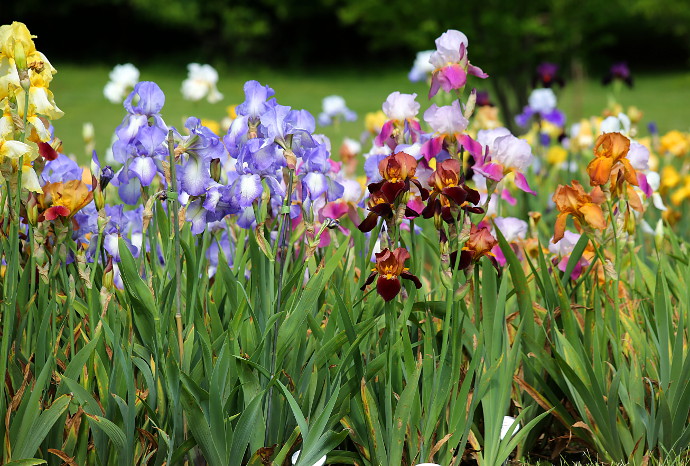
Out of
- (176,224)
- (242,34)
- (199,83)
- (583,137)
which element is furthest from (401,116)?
(242,34)

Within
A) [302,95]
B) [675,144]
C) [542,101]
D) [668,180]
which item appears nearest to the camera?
[668,180]

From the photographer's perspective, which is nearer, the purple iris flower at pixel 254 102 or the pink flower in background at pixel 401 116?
the purple iris flower at pixel 254 102

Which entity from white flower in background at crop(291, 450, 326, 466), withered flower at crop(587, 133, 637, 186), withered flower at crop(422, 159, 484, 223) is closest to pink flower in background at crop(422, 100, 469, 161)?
withered flower at crop(422, 159, 484, 223)

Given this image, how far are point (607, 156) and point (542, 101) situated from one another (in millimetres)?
2644

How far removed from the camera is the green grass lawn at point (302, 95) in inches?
533

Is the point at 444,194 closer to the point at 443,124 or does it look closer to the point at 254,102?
the point at 443,124

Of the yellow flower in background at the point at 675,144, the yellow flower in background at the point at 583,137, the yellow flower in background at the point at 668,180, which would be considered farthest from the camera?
the yellow flower in background at the point at 583,137

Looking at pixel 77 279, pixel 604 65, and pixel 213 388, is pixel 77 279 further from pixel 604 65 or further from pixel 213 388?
pixel 604 65

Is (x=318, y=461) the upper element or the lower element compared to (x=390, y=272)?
lower

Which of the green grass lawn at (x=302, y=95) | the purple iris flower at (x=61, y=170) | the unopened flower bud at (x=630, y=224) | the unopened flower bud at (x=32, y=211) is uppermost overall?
the green grass lawn at (x=302, y=95)

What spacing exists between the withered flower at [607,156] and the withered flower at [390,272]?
574mm

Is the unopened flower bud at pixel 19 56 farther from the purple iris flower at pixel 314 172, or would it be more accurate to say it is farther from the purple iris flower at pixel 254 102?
the purple iris flower at pixel 314 172

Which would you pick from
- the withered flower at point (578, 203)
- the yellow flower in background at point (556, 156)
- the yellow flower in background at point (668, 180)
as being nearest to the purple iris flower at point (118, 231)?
the withered flower at point (578, 203)

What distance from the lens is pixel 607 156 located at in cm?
190
